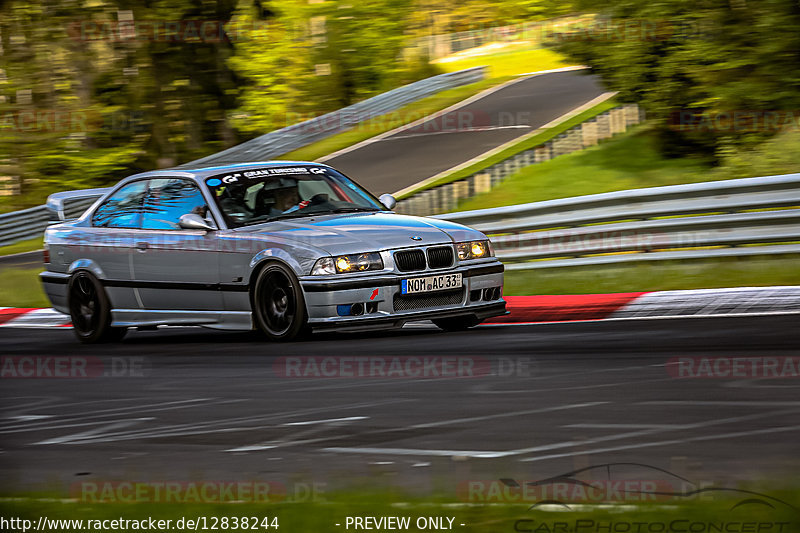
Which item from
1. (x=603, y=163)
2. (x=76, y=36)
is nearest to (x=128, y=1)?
(x=76, y=36)

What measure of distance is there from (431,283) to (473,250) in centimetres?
61

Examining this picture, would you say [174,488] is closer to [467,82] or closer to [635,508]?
[635,508]

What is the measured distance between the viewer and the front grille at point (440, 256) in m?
10.1

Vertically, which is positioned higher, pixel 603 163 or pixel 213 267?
pixel 213 267

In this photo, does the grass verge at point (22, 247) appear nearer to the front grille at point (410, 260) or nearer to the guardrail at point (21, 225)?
the guardrail at point (21, 225)

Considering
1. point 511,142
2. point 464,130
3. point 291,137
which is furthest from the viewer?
point 291,137

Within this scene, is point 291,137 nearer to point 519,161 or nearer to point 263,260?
point 519,161

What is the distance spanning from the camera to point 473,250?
→ 34.0 ft

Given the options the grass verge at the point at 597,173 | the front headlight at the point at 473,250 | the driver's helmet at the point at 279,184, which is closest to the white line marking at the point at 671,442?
the front headlight at the point at 473,250

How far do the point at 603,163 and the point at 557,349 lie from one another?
13.4 metres

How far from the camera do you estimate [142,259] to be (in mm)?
11109
